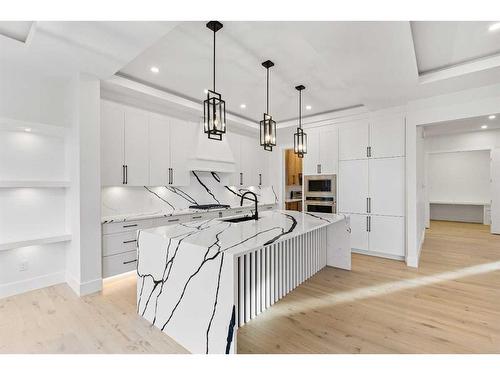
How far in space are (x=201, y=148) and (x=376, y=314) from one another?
349 centimetres

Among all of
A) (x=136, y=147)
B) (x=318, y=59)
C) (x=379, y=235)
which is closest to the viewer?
(x=318, y=59)

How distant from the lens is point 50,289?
9.92ft

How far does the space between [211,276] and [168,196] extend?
298 cm

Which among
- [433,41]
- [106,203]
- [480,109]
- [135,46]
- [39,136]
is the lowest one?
[106,203]

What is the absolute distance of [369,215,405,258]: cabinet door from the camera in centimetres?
420

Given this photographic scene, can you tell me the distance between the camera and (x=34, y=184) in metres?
2.87

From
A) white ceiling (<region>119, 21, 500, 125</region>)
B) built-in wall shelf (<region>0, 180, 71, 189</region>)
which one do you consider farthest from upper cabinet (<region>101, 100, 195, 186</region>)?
white ceiling (<region>119, 21, 500, 125</region>)

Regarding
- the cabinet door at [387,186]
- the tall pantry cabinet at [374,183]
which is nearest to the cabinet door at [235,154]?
the tall pantry cabinet at [374,183]

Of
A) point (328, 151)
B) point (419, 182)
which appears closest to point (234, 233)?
point (328, 151)

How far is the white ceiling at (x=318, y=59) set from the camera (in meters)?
2.25

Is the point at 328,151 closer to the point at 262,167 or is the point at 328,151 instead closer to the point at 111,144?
the point at 262,167

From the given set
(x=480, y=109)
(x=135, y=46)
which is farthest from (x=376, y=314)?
(x=135, y=46)

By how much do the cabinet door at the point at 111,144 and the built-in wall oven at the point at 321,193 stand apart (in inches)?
138
